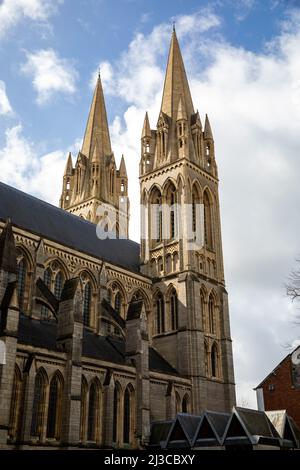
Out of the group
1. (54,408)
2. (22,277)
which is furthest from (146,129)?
(54,408)

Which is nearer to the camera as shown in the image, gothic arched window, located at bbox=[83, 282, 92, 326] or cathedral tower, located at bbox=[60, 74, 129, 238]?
gothic arched window, located at bbox=[83, 282, 92, 326]

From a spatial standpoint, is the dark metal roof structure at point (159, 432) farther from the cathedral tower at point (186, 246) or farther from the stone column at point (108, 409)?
the cathedral tower at point (186, 246)

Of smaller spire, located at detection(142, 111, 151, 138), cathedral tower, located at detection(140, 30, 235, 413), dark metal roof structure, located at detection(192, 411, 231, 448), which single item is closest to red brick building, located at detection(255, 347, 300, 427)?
cathedral tower, located at detection(140, 30, 235, 413)

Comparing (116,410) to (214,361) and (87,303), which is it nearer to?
(87,303)

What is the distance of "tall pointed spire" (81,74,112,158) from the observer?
5997 cm

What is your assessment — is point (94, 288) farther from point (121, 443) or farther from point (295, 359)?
point (295, 359)

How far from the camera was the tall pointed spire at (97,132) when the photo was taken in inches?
2361

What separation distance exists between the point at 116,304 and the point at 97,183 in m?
20.8

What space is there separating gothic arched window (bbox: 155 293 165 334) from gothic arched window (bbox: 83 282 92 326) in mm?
6812

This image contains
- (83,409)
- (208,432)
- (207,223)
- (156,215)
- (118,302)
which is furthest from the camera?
(207,223)

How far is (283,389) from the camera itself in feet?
119

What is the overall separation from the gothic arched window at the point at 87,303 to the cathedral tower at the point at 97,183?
18.2 m

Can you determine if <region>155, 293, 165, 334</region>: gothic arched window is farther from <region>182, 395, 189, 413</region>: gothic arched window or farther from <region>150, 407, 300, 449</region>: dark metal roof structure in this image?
<region>150, 407, 300, 449</region>: dark metal roof structure
